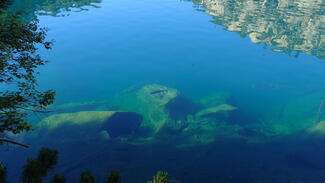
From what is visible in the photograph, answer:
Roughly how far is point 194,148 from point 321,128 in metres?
9.06

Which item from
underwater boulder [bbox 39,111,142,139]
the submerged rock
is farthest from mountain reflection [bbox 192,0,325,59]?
underwater boulder [bbox 39,111,142,139]

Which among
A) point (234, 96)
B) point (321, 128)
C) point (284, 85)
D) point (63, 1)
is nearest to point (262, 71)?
point (284, 85)

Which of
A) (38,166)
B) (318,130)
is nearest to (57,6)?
(38,166)

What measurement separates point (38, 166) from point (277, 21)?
41191mm

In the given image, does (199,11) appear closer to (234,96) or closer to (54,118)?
(234,96)

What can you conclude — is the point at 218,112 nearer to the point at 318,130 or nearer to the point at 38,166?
the point at 318,130

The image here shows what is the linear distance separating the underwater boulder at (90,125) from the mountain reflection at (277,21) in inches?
920

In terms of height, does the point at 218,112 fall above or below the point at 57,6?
below

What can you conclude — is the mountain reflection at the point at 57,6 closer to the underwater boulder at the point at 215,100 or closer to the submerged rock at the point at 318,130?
the underwater boulder at the point at 215,100

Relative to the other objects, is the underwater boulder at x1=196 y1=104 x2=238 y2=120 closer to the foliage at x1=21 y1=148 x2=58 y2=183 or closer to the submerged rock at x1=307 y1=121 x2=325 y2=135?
the submerged rock at x1=307 y1=121 x2=325 y2=135

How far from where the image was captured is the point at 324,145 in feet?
43.7

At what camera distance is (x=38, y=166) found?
496 centimetres

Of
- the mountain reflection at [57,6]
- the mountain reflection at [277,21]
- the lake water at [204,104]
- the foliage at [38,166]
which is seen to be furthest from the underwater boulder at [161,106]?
the mountain reflection at [57,6]

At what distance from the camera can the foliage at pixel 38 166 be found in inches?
193
